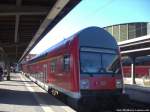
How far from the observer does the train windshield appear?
46.5 ft

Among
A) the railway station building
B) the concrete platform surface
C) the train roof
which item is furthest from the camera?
the railway station building

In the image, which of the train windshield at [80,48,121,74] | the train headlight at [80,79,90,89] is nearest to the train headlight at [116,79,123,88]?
the train windshield at [80,48,121,74]

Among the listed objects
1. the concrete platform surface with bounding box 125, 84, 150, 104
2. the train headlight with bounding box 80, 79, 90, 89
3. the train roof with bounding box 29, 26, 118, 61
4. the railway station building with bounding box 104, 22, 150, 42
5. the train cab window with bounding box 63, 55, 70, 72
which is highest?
the railway station building with bounding box 104, 22, 150, 42

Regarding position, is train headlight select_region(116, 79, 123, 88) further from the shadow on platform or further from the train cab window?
the shadow on platform

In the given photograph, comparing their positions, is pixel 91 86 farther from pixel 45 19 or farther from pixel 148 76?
pixel 148 76

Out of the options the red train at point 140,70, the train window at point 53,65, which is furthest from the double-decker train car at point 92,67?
the red train at point 140,70

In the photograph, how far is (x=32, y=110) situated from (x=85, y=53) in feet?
9.65

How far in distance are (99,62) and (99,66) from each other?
17 cm

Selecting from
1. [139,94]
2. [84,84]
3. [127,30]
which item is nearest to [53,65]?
[84,84]

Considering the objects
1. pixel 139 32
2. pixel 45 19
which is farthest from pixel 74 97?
pixel 139 32

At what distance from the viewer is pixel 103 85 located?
14219 mm

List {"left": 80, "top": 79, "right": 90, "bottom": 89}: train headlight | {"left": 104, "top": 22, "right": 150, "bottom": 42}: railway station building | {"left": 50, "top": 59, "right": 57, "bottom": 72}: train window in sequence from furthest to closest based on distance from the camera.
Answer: {"left": 104, "top": 22, "right": 150, "bottom": 42}: railway station building, {"left": 50, "top": 59, "right": 57, "bottom": 72}: train window, {"left": 80, "top": 79, "right": 90, "bottom": 89}: train headlight

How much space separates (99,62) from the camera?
14453 millimetres

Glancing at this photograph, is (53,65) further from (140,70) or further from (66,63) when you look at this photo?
(140,70)
